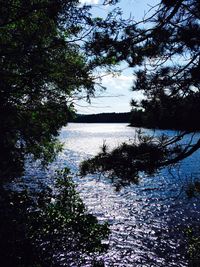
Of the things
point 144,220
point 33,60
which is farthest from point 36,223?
point 144,220

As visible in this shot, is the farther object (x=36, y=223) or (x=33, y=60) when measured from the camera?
(x=36, y=223)

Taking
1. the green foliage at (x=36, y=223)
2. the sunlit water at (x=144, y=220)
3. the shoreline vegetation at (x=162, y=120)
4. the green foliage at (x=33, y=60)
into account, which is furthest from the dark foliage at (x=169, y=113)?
the sunlit water at (x=144, y=220)

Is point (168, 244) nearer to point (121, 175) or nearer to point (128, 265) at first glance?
point (128, 265)

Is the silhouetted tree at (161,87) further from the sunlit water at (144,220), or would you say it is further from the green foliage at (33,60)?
the sunlit water at (144,220)

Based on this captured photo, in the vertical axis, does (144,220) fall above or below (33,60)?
below

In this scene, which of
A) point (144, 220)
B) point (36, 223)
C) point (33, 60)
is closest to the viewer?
point (33, 60)

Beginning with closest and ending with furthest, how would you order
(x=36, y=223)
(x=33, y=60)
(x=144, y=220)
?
1. (x=33, y=60)
2. (x=36, y=223)
3. (x=144, y=220)

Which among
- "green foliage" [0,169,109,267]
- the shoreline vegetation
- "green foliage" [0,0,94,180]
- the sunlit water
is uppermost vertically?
"green foliage" [0,0,94,180]

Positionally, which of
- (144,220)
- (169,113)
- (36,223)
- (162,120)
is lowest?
(144,220)

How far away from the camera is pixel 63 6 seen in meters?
7.61

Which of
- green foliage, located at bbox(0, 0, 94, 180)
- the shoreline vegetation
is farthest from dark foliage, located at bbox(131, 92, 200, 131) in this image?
green foliage, located at bbox(0, 0, 94, 180)

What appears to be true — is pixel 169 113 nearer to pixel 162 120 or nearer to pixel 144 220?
pixel 162 120

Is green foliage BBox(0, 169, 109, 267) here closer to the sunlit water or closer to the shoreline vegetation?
the sunlit water

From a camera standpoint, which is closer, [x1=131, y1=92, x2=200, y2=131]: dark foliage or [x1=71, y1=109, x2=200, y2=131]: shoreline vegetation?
[x1=131, y1=92, x2=200, y2=131]: dark foliage
